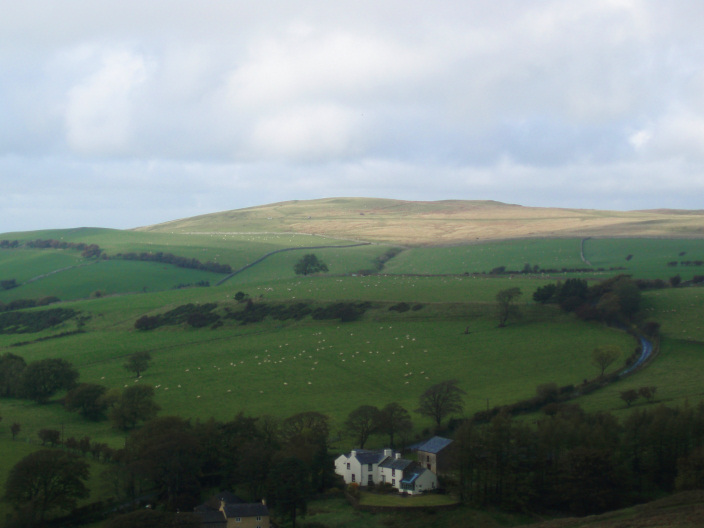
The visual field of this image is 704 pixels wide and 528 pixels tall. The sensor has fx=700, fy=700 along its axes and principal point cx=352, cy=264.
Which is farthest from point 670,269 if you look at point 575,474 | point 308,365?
point 575,474

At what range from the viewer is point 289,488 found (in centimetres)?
4138

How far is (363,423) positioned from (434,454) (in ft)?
24.9

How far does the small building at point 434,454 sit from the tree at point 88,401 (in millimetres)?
31197

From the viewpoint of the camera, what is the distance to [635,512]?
125 ft

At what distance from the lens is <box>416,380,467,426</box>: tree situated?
Result: 56.8 metres

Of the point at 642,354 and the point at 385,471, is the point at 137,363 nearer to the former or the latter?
the point at 385,471

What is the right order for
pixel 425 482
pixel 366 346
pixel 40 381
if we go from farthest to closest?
1. pixel 366 346
2. pixel 40 381
3. pixel 425 482

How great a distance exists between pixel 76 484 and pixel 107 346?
5036cm

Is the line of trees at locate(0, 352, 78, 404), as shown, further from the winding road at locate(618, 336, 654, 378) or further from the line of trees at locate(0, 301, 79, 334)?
the winding road at locate(618, 336, 654, 378)

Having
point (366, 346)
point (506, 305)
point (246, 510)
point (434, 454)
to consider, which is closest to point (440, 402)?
point (434, 454)

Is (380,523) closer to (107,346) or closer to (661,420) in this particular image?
(661,420)

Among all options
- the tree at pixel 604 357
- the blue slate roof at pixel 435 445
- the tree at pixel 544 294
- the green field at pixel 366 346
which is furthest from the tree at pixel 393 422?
the tree at pixel 544 294

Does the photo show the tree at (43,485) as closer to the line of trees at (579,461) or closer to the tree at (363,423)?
the tree at (363,423)

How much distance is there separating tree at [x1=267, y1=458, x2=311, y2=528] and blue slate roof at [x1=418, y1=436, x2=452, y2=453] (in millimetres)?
9641
